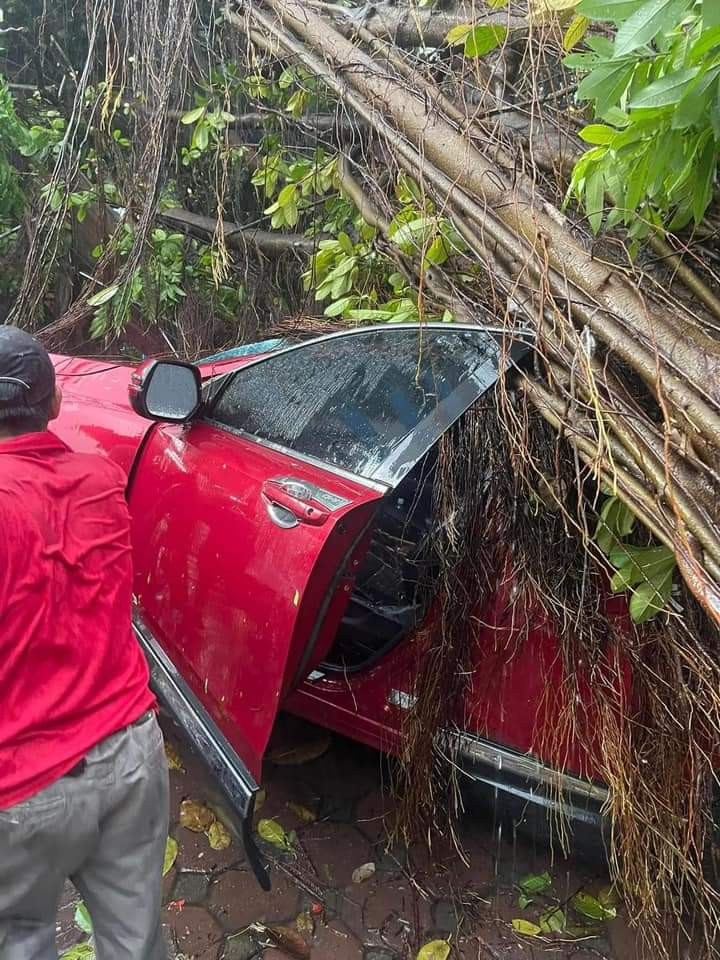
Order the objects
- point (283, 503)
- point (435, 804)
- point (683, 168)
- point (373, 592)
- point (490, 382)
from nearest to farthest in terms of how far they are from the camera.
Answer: point (683, 168)
point (490, 382)
point (283, 503)
point (435, 804)
point (373, 592)

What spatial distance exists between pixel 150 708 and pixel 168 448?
37.4 inches

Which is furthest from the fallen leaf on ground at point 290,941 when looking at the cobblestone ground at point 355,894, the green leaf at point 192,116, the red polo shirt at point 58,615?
the green leaf at point 192,116

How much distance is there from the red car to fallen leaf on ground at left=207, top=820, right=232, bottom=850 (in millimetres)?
446

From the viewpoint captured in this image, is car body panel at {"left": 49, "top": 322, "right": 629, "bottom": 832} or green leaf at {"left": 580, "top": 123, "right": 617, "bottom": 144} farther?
car body panel at {"left": 49, "top": 322, "right": 629, "bottom": 832}

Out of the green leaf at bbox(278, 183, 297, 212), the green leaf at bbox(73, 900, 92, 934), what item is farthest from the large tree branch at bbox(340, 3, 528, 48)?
the green leaf at bbox(73, 900, 92, 934)

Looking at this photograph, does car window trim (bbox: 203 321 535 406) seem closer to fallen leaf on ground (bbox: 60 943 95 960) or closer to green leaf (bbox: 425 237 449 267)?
green leaf (bbox: 425 237 449 267)

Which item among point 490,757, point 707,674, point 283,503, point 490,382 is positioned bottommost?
point 490,757

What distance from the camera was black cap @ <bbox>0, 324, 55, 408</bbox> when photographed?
4.93 ft

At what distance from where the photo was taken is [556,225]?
2010 mm

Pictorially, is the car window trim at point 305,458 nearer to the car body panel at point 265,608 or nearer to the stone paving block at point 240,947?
the car body panel at point 265,608

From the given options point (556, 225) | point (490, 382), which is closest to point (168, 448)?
point (490, 382)

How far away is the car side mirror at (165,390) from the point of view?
2244mm

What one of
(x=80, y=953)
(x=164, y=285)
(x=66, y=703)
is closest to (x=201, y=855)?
(x=80, y=953)

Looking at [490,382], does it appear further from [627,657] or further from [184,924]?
[184,924]
